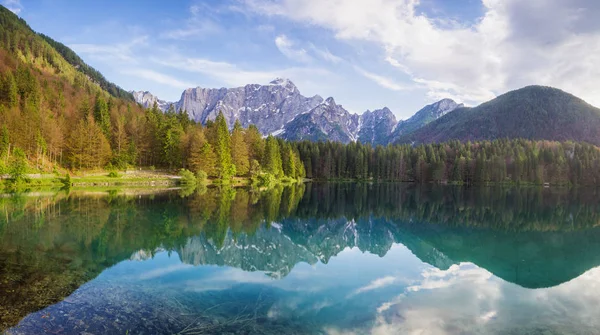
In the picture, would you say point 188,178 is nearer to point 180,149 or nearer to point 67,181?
point 180,149

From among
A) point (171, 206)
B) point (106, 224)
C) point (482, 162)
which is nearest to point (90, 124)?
point (171, 206)

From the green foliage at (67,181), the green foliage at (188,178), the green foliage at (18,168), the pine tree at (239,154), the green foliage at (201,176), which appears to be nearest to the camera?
the green foliage at (18,168)

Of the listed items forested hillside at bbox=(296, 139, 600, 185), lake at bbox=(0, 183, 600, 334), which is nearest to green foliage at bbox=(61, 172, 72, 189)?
lake at bbox=(0, 183, 600, 334)

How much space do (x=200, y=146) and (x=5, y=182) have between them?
3815 centimetres

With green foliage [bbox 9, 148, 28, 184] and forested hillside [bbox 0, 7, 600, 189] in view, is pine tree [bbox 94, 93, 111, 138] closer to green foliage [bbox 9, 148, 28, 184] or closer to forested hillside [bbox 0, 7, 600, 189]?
forested hillside [bbox 0, 7, 600, 189]

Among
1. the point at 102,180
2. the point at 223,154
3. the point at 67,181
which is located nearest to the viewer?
the point at 67,181

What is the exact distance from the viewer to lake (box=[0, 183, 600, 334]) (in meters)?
11.4

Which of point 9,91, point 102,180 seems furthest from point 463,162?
point 9,91

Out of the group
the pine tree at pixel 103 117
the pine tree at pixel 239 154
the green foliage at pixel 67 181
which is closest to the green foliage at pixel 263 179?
the pine tree at pixel 239 154

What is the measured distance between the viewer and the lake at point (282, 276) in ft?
37.4

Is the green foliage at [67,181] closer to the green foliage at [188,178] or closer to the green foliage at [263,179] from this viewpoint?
the green foliage at [188,178]

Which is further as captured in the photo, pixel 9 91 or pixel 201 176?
pixel 9 91

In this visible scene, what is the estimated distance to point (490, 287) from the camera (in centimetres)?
1598

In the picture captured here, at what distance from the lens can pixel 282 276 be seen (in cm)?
1702
